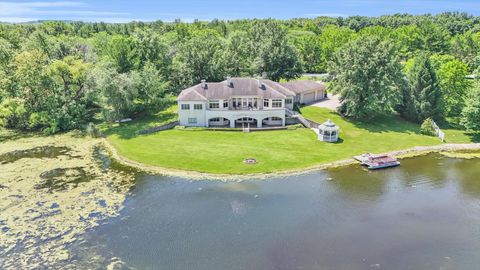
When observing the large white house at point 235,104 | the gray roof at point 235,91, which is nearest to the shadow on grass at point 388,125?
the large white house at point 235,104

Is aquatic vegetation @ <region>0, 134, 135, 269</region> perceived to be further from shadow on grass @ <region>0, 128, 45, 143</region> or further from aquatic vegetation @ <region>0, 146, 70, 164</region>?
shadow on grass @ <region>0, 128, 45, 143</region>

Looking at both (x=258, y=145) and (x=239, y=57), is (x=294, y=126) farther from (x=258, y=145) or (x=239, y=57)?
(x=239, y=57)

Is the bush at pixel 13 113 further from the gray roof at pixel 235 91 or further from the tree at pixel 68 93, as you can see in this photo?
the gray roof at pixel 235 91

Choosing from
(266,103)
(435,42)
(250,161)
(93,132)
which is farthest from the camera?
(435,42)

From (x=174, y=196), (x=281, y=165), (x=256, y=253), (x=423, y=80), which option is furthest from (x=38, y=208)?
(x=423, y=80)

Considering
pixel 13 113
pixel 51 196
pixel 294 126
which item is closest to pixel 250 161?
pixel 294 126
